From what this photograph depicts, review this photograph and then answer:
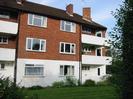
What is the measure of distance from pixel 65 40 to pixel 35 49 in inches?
215

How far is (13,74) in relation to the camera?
3522cm

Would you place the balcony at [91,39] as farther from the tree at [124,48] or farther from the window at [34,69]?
the tree at [124,48]

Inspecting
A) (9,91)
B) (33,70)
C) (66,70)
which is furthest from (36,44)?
(9,91)

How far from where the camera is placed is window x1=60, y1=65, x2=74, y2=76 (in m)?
40.6

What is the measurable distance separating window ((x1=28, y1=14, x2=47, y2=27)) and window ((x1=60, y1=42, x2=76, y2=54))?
13.0 ft

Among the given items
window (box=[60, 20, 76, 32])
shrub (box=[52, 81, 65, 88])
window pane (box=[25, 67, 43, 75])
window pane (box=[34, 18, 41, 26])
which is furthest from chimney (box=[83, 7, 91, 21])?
window pane (box=[25, 67, 43, 75])

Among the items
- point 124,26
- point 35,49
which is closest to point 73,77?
point 35,49

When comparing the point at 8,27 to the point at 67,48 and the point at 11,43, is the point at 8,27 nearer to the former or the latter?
the point at 11,43

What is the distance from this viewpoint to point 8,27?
35000mm

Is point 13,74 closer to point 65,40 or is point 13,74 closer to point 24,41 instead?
point 24,41

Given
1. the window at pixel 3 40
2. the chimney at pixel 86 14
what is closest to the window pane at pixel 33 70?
the window at pixel 3 40

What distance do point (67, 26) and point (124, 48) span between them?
104ft

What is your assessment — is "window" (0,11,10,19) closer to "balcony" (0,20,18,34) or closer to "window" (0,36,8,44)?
"balcony" (0,20,18,34)

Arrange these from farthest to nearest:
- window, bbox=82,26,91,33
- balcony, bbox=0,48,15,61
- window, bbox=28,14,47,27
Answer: window, bbox=82,26,91,33 → window, bbox=28,14,47,27 → balcony, bbox=0,48,15,61
